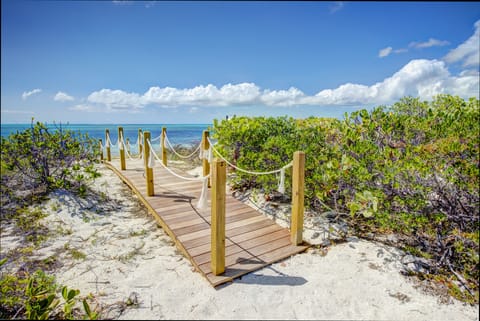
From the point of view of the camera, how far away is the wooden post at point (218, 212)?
2.96 meters

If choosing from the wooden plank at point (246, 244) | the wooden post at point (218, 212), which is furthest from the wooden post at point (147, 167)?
the wooden post at point (218, 212)

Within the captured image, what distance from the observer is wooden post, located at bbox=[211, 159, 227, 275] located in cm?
296

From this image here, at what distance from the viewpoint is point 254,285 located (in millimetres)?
3043

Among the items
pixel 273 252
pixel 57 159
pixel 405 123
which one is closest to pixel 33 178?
pixel 57 159

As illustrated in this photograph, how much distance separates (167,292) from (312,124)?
4423 millimetres

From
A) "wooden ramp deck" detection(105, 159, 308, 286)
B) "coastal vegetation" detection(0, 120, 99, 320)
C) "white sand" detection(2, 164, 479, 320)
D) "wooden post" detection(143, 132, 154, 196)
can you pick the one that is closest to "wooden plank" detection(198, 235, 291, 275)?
"wooden ramp deck" detection(105, 159, 308, 286)

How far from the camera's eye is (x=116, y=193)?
7082 mm

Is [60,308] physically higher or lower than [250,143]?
lower

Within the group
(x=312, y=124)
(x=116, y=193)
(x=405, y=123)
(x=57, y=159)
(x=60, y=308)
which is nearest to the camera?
(x=60, y=308)

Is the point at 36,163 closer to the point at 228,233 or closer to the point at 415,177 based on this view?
the point at 228,233

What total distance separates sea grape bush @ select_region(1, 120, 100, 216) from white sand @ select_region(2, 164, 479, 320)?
181cm

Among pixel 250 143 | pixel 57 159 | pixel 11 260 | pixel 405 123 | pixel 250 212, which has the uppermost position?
pixel 405 123

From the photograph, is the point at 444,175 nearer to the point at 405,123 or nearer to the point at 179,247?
the point at 405,123

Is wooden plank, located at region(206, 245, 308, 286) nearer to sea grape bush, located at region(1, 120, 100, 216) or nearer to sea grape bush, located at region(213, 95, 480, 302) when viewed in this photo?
sea grape bush, located at region(213, 95, 480, 302)
